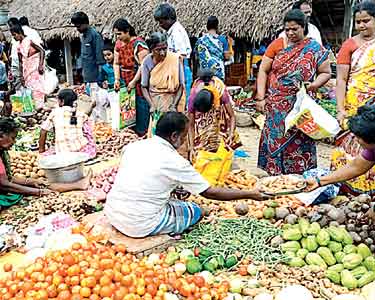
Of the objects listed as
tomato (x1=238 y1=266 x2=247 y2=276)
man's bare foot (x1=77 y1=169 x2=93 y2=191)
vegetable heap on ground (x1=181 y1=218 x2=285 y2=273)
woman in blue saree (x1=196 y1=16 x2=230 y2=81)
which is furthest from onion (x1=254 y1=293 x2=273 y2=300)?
woman in blue saree (x1=196 y1=16 x2=230 y2=81)

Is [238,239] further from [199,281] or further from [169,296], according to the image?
[169,296]

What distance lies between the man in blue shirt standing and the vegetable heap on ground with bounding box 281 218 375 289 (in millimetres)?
4666

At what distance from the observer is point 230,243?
347cm

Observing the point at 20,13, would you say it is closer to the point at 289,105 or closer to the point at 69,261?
the point at 289,105

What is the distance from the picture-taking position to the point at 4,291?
270cm

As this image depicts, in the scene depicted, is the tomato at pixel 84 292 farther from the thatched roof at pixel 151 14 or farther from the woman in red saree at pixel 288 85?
the thatched roof at pixel 151 14

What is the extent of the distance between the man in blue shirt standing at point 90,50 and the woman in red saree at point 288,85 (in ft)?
10.5

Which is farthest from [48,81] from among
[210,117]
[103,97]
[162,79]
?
[210,117]

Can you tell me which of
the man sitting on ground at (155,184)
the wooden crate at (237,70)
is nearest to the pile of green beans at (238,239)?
the man sitting on ground at (155,184)

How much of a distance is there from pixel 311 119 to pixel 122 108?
301 cm

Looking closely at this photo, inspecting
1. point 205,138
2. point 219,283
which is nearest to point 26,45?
point 205,138

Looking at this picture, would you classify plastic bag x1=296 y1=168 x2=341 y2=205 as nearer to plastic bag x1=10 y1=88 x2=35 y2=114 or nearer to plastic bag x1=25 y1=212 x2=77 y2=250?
plastic bag x1=25 y1=212 x2=77 y2=250

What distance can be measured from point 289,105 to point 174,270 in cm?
218

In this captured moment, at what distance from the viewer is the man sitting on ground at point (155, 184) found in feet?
10.9
